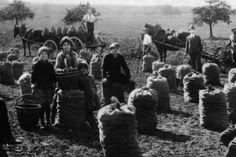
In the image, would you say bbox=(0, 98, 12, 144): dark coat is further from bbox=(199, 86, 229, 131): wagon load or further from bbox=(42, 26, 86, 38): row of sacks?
bbox=(42, 26, 86, 38): row of sacks

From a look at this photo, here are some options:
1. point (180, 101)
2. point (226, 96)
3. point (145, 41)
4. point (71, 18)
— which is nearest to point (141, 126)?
point (226, 96)

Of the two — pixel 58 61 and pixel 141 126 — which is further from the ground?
pixel 58 61

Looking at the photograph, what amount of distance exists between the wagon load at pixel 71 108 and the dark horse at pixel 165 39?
10.4 m

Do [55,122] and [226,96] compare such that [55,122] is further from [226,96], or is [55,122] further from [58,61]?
[226,96]

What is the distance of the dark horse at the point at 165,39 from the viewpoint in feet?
61.6

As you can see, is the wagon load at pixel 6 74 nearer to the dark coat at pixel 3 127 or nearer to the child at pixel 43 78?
the child at pixel 43 78

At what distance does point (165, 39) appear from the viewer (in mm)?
19188

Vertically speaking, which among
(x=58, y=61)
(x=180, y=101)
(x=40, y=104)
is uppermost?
(x=58, y=61)

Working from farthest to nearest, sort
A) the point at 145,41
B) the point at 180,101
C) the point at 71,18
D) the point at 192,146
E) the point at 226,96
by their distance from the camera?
the point at 71,18
the point at 145,41
the point at 180,101
the point at 226,96
the point at 192,146

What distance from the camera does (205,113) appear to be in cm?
908

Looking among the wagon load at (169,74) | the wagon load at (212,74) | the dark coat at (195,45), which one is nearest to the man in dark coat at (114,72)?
the wagon load at (169,74)

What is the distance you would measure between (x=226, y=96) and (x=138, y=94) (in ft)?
7.71

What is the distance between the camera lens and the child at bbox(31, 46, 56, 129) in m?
8.44

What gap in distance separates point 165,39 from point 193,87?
7755mm
